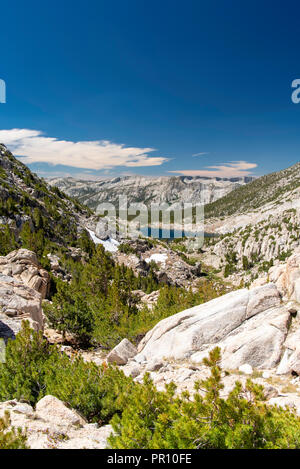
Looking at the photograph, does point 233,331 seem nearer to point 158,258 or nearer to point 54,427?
point 54,427

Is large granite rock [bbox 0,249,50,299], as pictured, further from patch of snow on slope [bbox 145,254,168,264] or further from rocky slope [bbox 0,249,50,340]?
patch of snow on slope [bbox 145,254,168,264]

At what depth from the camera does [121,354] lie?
16.4 m

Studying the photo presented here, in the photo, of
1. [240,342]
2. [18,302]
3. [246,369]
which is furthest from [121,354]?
[18,302]

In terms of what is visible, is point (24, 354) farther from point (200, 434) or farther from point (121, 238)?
point (121, 238)

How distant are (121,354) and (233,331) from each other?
7581 millimetres

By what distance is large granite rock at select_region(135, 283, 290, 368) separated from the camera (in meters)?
11.7

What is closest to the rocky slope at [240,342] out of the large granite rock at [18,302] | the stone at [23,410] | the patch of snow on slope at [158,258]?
the stone at [23,410]

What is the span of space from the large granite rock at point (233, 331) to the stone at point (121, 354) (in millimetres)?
1018

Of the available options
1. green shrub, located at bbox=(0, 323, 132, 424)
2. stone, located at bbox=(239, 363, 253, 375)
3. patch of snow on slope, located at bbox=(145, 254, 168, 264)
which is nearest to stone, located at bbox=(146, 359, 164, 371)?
green shrub, located at bbox=(0, 323, 132, 424)

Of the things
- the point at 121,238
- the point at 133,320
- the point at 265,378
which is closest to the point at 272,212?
the point at 121,238

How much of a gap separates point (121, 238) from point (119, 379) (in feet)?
249

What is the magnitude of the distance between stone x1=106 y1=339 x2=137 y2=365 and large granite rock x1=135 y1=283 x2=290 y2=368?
1.02 m

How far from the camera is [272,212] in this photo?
492 ft

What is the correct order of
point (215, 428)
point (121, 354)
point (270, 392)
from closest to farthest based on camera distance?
1. point (215, 428)
2. point (270, 392)
3. point (121, 354)
